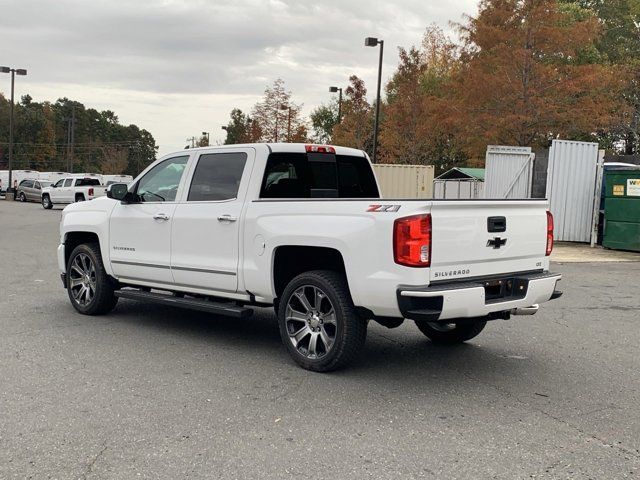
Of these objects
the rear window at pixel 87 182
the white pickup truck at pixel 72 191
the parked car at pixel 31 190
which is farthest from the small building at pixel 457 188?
the parked car at pixel 31 190

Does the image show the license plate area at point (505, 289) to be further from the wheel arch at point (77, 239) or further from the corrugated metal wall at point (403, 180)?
the corrugated metal wall at point (403, 180)

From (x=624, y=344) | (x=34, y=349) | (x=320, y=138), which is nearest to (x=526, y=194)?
(x=624, y=344)

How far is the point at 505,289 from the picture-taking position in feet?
17.2

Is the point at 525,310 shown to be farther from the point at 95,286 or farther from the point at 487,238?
the point at 95,286

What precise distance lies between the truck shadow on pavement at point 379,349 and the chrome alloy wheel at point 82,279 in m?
0.38

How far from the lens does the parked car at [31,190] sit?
43.3m

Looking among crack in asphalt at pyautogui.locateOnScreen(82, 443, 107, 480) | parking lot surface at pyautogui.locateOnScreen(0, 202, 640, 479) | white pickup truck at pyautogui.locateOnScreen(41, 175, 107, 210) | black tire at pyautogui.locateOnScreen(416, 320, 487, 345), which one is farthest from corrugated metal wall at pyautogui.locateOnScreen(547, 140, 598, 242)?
white pickup truck at pyautogui.locateOnScreen(41, 175, 107, 210)

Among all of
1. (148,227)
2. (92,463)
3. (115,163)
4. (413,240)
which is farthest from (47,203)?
(115,163)

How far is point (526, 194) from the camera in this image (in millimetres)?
18859

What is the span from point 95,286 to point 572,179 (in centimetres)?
1388

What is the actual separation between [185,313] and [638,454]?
5.31 meters

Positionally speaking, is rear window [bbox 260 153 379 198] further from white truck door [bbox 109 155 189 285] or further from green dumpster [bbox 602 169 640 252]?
green dumpster [bbox 602 169 640 252]

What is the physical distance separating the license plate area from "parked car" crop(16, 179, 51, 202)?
4233 centimetres

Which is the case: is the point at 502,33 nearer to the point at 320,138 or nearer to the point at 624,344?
the point at 624,344
